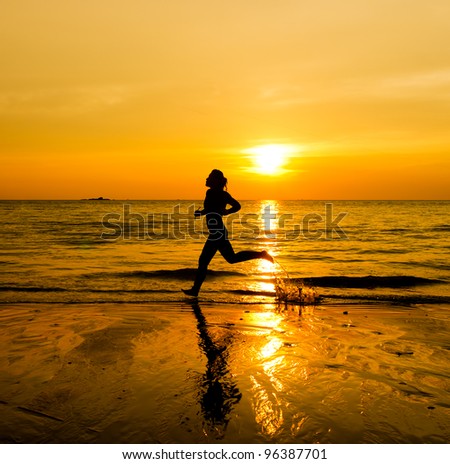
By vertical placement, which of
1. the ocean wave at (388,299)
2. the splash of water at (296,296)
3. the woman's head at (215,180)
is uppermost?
the woman's head at (215,180)

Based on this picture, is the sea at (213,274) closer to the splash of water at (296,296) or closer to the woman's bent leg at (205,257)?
the splash of water at (296,296)

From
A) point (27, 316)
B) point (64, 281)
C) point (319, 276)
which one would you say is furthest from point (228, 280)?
point (27, 316)

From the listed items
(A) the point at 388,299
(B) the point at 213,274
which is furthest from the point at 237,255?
(B) the point at 213,274

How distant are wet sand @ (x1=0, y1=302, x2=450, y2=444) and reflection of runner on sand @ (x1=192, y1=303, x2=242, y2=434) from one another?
1 cm

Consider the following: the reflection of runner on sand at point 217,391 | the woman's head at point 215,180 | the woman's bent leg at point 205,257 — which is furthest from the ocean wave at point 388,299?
the reflection of runner on sand at point 217,391

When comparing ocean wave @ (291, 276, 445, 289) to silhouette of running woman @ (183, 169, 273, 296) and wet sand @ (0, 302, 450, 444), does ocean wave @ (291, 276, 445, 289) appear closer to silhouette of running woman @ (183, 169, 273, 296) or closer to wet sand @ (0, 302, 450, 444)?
silhouette of running woman @ (183, 169, 273, 296)

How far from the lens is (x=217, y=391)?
15.4 ft

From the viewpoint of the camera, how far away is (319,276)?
50.5 ft

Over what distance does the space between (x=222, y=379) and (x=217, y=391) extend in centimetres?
37

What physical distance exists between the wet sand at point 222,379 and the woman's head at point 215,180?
2.75 metres

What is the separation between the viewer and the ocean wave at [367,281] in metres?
13.8

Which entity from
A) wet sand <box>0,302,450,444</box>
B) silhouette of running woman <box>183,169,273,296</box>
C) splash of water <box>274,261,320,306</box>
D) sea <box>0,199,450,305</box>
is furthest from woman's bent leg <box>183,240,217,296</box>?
splash of water <box>274,261,320,306</box>
